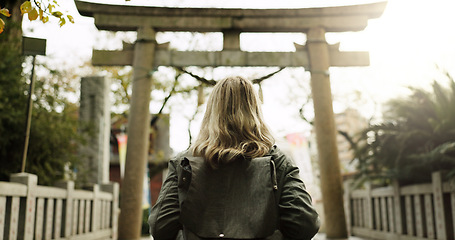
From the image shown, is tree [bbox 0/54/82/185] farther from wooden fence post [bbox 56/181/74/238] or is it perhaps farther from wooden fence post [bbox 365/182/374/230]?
wooden fence post [bbox 365/182/374/230]

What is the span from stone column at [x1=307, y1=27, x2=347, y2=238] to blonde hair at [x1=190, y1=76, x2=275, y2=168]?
4764 millimetres

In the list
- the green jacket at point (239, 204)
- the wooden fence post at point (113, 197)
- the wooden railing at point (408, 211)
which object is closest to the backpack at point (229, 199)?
the green jacket at point (239, 204)

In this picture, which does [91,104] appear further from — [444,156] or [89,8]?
[444,156]

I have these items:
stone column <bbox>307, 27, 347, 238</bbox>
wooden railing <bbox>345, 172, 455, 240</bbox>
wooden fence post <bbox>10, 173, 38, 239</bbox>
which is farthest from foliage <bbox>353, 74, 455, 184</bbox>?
wooden fence post <bbox>10, 173, 38, 239</bbox>

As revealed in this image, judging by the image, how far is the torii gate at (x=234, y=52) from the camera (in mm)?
6793

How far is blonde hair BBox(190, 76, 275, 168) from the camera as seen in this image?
2027mm

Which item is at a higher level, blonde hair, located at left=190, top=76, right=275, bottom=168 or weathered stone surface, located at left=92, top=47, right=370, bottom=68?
weathered stone surface, located at left=92, top=47, right=370, bottom=68

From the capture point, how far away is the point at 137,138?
6762 mm

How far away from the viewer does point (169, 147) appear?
941 inches

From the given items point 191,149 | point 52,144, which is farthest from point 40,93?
point 191,149

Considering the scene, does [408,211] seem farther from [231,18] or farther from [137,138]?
[137,138]

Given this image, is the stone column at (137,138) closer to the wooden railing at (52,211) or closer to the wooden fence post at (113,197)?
the wooden railing at (52,211)

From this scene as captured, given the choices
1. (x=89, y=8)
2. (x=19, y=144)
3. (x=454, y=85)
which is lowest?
(x=19, y=144)

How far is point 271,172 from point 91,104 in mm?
7462
